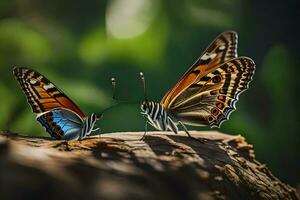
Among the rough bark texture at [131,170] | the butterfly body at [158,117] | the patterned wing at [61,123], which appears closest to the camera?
the rough bark texture at [131,170]

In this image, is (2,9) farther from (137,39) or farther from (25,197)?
(25,197)

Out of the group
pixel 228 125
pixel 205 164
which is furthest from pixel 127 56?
pixel 205 164

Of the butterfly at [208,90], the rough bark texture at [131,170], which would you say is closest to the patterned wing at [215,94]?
the butterfly at [208,90]

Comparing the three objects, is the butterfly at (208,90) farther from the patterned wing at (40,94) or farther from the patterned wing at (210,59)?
the patterned wing at (40,94)

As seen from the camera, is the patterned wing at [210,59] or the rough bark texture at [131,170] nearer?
the rough bark texture at [131,170]

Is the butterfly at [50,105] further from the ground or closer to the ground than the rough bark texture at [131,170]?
further from the ground

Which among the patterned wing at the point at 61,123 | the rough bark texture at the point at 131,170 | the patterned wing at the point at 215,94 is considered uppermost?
the patterned wing at the point at 215,94

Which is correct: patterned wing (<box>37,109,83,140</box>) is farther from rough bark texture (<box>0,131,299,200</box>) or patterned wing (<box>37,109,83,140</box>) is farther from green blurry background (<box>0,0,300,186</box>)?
green blurry background (<box>0,0,300,186</box>)
